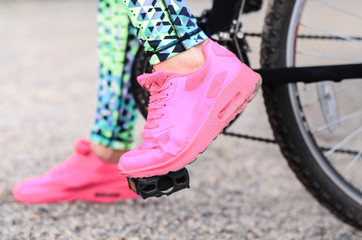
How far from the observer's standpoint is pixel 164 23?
1.07 m

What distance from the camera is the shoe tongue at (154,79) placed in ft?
3.59

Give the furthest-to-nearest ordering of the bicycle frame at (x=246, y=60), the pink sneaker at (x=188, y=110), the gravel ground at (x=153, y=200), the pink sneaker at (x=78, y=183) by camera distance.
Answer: the pink sneaker at (x=78, y=183), the gravel ground at (x=153, y=200), the bicycle frame at (x=246, y=60), the pink sneaker at (x=188, y=110)

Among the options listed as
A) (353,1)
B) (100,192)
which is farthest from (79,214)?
(353,1)

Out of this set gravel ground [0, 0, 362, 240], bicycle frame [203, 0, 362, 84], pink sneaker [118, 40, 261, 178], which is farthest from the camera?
gravel ground [0, 0, 362, 240]

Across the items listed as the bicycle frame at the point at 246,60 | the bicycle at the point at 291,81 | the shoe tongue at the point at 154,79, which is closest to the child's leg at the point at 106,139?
the bicycle at the point at 291,81

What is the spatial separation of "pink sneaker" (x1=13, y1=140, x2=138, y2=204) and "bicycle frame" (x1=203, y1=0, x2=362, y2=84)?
0.70m

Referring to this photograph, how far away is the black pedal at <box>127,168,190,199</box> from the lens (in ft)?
3.54

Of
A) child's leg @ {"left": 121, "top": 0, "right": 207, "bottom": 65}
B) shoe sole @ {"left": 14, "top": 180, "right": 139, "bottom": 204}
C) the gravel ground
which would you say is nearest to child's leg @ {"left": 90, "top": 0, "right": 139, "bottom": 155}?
shoe sole @ {"left": 14, "top": 180, "right": 139, "bottom": 204}

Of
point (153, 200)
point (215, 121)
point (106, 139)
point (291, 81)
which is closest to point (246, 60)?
point (291, 81)

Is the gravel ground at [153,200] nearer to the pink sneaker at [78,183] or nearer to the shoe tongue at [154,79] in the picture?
the pink sneaker at [78,183]

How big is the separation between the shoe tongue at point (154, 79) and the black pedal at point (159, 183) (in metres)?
0.22

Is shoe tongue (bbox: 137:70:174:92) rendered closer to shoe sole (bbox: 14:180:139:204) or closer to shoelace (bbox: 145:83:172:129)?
shoelace (bbox: 145:83:172:129)

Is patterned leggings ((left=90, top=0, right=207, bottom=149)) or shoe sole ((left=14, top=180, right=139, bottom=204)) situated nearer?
patterned leggings ((left=90, top=0, right=207, bottom=149))

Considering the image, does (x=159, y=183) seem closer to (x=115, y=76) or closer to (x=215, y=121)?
(x=215, y=121)
